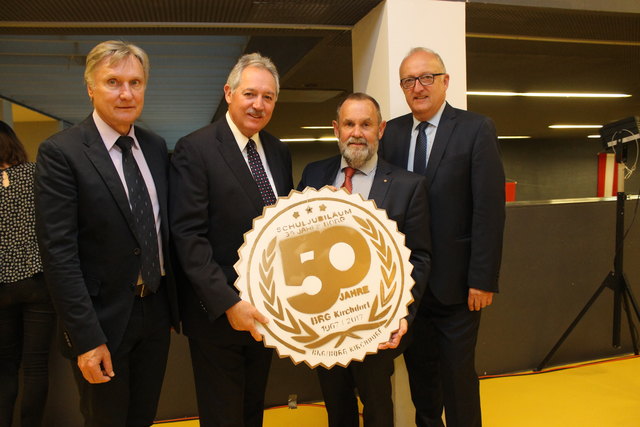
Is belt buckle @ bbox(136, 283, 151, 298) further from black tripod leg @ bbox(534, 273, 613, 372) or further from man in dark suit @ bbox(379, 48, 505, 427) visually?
black tripod leg @ bbox(534, 273, 613, 372)

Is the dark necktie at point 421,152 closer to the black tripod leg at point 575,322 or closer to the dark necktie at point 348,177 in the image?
the dark necktie at point 348,177

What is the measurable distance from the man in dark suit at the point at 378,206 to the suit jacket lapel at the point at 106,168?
0.84 m

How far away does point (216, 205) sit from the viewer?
6.03 feet

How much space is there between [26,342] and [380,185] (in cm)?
182

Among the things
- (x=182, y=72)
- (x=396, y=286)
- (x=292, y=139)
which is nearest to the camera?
(x=396, y=286)

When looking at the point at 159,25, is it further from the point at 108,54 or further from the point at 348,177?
the point at 348,177

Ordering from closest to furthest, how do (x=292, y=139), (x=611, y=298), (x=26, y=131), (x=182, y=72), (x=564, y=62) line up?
(x=611, y=298)
(x=564, y=62)
(x=182, y=72)
(x=26, y=131)
(x=292, y=139)

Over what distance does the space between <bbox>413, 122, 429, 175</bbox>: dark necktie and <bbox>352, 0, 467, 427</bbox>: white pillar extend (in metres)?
0.39

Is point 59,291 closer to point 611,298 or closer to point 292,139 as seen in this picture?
point 611,298

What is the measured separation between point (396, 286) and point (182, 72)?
621 centimetres

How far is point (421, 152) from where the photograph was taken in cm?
223

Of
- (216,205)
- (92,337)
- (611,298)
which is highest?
(216,205)

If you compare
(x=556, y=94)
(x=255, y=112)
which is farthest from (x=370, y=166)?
(x=556, y=94)

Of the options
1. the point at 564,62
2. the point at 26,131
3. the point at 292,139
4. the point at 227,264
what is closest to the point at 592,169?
the point at 292,139
